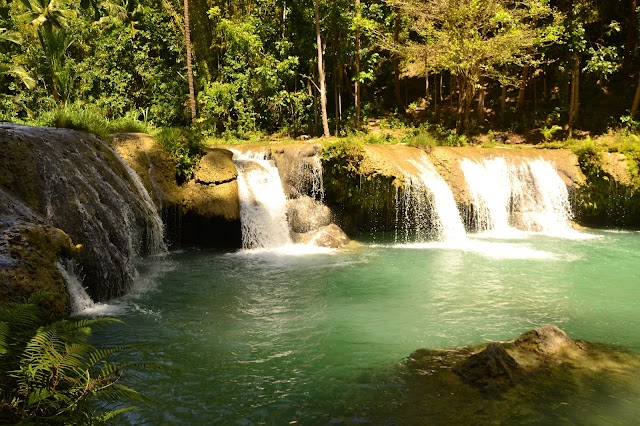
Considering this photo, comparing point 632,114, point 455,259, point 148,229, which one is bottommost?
point 455,259

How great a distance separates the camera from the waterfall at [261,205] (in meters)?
14.2

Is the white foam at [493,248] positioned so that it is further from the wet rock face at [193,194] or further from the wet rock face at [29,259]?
→ the wet rock face at [29,259]

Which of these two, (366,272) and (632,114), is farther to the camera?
(632,114)

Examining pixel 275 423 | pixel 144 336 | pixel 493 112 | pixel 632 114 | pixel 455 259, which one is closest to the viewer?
pixel 275 423

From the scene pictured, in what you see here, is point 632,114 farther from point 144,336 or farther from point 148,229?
point 144,336

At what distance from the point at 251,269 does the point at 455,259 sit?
17.2 feet

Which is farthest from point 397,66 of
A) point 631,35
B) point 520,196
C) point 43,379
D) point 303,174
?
point 43,379

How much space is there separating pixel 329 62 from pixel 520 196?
11.8 m

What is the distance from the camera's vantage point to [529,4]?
19391 millimetres

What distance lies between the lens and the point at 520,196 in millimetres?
16766

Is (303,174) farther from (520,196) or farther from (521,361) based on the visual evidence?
(521,361)

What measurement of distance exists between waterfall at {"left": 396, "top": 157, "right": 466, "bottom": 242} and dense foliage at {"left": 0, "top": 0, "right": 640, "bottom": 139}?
242 inches

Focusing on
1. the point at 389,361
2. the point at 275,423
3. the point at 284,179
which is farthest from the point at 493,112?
the point at 275,423

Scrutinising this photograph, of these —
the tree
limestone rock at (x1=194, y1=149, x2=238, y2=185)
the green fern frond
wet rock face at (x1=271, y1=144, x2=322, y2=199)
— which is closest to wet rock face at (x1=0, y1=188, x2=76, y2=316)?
the green fern frond
